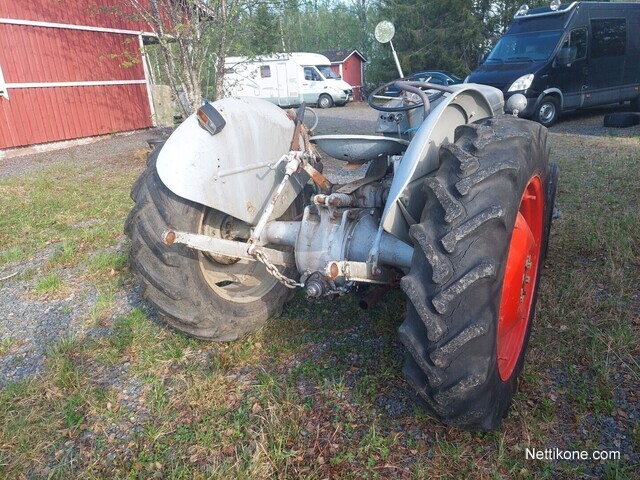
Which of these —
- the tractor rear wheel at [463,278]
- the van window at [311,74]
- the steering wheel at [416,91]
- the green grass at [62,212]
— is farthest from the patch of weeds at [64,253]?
the van window at [311,74]

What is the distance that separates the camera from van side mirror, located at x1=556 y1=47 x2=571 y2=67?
10172 mm

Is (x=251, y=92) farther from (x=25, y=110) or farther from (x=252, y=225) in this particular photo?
(x=252, y=225)

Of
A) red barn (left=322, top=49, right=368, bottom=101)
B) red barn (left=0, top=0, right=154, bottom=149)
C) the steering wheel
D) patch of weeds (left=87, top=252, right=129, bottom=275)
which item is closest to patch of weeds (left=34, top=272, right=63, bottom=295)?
patch of weeds (left=87, top=252, right=129, bottom=275)

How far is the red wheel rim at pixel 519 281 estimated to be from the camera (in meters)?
2.12

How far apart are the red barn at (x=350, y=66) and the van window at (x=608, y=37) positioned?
64.6 ft

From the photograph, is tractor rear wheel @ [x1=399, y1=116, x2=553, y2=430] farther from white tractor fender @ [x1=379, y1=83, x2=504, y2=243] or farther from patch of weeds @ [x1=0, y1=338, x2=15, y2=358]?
patch of weeds @ [x1=0, y1=338, x2=15, y2=358]

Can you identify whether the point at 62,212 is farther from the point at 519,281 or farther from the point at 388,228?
the point at 519,281

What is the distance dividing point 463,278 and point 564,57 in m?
10.5

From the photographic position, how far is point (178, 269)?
8.25 feet

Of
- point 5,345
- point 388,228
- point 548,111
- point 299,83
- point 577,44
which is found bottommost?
point 5,345

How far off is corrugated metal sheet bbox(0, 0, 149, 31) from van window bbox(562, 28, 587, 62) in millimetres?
9378

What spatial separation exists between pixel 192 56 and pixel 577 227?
7.14 m

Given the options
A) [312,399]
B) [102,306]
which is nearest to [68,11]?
[102,306]

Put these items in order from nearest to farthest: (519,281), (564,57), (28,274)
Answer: (519,281) → (28,274) → (564,57)
